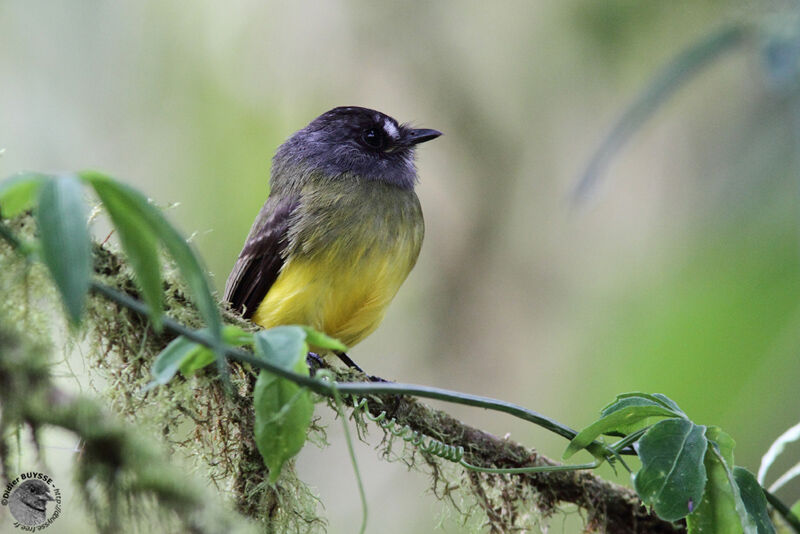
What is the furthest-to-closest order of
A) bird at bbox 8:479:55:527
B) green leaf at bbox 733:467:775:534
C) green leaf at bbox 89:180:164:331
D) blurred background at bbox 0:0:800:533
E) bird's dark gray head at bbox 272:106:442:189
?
blurred background at bbox 0:0:800:533, bird's dark gray head at bbox 272:106:442:189, green leaf at bbox 733:467:775:534, bird at bbox 8:479:55:527, green leaf at bbox 89:180:164:331

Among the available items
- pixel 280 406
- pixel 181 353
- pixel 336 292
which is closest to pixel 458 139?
pixel 336 292

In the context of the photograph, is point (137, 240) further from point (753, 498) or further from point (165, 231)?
point (753, 498)

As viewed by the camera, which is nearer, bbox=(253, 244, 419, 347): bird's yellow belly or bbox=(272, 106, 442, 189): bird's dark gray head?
bbox=(253, 244, 419, 347): bird's yellow belly

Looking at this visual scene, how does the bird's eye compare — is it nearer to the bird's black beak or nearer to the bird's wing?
the bird's black beak

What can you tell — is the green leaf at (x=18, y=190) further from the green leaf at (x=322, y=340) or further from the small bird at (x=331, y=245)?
the small bird at (x=331, y=245)

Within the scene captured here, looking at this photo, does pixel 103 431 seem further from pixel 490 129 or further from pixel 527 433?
pixel 490 129

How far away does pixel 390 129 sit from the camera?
457 cm

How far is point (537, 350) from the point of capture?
22.3ft

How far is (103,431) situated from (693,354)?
2966 mm

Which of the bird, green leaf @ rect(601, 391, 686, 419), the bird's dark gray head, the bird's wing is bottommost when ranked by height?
the bird's wing

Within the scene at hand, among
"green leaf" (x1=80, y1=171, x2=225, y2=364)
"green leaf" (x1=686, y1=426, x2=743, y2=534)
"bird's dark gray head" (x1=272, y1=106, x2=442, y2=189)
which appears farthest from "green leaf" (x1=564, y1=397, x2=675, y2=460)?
"bird's dark gray head" (x1=272, y1=106, x2=442, y2=189)

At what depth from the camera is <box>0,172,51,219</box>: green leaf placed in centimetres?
110

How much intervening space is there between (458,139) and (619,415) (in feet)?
18.0

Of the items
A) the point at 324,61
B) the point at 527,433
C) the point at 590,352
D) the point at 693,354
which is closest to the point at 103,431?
the point at 693,354
